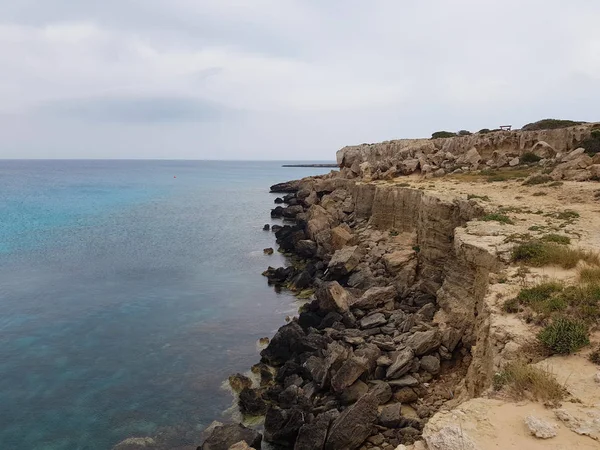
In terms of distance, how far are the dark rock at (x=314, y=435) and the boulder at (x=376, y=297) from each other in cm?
999

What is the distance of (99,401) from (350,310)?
13089 millimetres

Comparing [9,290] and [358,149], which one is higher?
[358,149]

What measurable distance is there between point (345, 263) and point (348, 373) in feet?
42.6

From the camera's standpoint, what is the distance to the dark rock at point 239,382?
19.2m

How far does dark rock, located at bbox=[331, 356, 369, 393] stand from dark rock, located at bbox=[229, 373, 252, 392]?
14.5 feet

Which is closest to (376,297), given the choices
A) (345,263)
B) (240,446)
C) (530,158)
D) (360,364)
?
(345,263)

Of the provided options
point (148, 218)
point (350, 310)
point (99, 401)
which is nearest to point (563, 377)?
point (350, 310)

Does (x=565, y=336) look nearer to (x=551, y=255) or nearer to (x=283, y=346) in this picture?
(x=551, y=255)

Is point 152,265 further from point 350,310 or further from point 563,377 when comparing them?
point 563,377

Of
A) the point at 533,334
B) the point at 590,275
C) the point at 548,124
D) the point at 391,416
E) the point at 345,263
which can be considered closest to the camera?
the point at 533,334

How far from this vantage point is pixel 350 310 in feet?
78.3

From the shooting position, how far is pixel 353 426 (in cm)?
1399

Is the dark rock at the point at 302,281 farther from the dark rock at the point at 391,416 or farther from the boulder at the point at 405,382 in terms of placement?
the dark rock at the point at 391,416

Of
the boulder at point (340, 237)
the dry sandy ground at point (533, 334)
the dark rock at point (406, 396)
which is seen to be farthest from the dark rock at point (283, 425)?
the boulder at point (340, 237)
